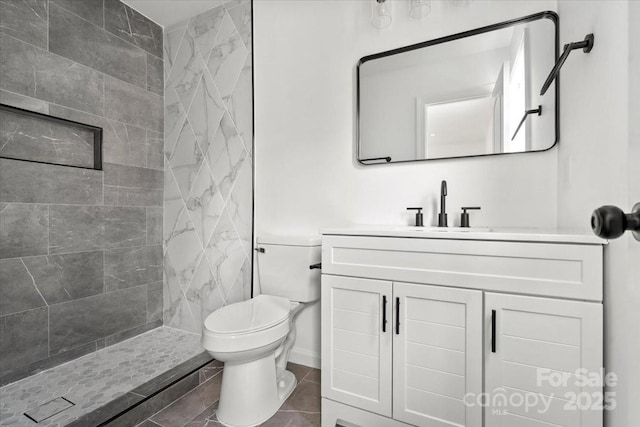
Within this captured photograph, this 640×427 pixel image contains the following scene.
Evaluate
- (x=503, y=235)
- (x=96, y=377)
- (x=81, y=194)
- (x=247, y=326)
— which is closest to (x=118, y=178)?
(x=81, y=194)

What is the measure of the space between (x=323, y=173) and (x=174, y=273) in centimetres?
151

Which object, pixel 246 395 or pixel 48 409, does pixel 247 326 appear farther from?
pixel 48 409

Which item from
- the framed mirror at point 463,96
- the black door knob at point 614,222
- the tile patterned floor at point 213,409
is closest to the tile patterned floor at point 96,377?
the tile patterned floor at point 213,409

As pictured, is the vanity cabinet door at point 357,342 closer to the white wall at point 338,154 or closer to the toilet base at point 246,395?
the toilet base at point 246,395

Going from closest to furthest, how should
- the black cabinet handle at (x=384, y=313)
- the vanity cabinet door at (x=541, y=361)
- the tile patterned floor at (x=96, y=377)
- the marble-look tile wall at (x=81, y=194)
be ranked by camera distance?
the vanity cabinet door at (x=541, y=361), the black cabinet handle at (x=384, y=313), the tile patterned floor at (x=96, y=377), the marble-look tile wall at (x=81, y=194)

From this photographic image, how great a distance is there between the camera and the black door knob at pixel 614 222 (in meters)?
0.36

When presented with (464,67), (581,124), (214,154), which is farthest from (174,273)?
(581,124)

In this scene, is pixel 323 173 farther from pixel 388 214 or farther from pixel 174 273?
pixel 174 273

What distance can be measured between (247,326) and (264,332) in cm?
16

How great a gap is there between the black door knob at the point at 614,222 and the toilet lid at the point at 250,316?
1270mm

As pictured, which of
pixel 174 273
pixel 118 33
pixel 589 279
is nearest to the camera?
pixel 589 279

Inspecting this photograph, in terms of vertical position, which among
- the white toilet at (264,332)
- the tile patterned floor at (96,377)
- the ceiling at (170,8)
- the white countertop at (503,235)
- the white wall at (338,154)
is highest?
the ceiling at (170,8)

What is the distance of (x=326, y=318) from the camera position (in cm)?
135

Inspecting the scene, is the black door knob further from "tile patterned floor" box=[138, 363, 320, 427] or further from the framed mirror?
"tile patterned floor" box=[138, 363, 320, 427]
